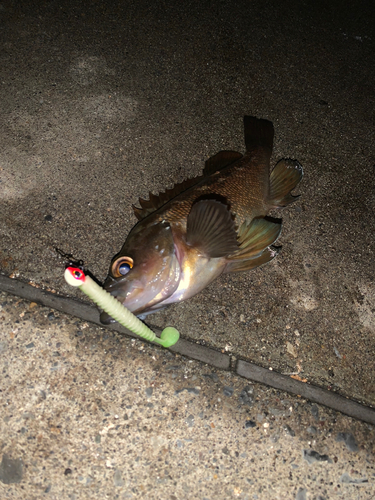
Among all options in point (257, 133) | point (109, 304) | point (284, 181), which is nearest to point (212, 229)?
point (109, 304)

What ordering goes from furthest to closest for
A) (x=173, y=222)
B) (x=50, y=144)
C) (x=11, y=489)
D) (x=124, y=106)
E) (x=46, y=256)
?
1. (x=124, y=106)
2. (x=50, y=144)
3. (x=46, y=256)
4. (x=173, y=222)
5. (x=11, y=489)

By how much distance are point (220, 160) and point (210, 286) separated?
1069 mm

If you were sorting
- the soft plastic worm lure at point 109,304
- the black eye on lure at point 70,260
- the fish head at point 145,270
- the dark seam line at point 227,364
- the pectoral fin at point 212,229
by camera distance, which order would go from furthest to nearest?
the black eye on lure at point 70,260, the dark seam line at point 227,364, the pectoral fin at point 212,229, the fish head at point 145,270, the soft plastic worm lure at point 109,304

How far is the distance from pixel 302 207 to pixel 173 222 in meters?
1.36

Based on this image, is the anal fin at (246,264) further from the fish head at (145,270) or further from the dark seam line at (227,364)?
the dark seam line at (227,364)

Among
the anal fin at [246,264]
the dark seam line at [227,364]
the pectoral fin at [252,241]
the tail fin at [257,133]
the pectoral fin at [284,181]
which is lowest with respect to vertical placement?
the dark seam line at [227,364]

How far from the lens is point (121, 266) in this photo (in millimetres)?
2189

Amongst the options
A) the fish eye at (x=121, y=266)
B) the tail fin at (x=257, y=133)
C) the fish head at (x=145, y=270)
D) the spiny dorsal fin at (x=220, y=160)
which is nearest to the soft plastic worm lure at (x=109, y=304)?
the fish head at (x=145, y=270)

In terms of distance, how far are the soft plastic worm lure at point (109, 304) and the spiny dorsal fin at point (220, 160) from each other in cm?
139

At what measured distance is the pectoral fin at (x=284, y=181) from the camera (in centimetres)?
299

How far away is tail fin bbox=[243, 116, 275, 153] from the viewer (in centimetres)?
309

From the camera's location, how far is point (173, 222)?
2.39 meters

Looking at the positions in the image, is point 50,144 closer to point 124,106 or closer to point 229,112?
point 124,106

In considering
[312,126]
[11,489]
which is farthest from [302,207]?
[11,489]
